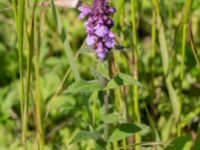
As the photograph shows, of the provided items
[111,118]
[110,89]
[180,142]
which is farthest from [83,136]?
[180,142]

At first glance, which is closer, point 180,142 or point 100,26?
point 100,26

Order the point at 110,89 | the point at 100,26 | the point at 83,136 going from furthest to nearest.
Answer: the point at 110,89, the point at 83,136, the point at 100,26

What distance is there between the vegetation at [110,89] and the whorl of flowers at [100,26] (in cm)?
6

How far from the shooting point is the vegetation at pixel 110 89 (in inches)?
49.0

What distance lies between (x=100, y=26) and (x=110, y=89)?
0.37 m

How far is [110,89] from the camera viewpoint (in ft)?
4.42

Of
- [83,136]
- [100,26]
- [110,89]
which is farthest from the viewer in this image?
[110,89]

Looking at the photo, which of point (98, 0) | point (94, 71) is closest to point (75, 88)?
point (94, 71)

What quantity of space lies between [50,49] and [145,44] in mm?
437

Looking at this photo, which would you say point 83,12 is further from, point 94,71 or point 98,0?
point 94,71

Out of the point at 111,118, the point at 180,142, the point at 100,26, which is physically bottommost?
the point at 180,142

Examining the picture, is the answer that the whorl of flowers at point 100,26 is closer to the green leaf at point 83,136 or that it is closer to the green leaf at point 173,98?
the green leaf at point 83,136

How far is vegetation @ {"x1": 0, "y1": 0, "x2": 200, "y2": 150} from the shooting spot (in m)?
1.24

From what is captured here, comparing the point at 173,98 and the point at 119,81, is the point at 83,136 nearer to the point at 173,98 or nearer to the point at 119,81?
the point at 119,81
